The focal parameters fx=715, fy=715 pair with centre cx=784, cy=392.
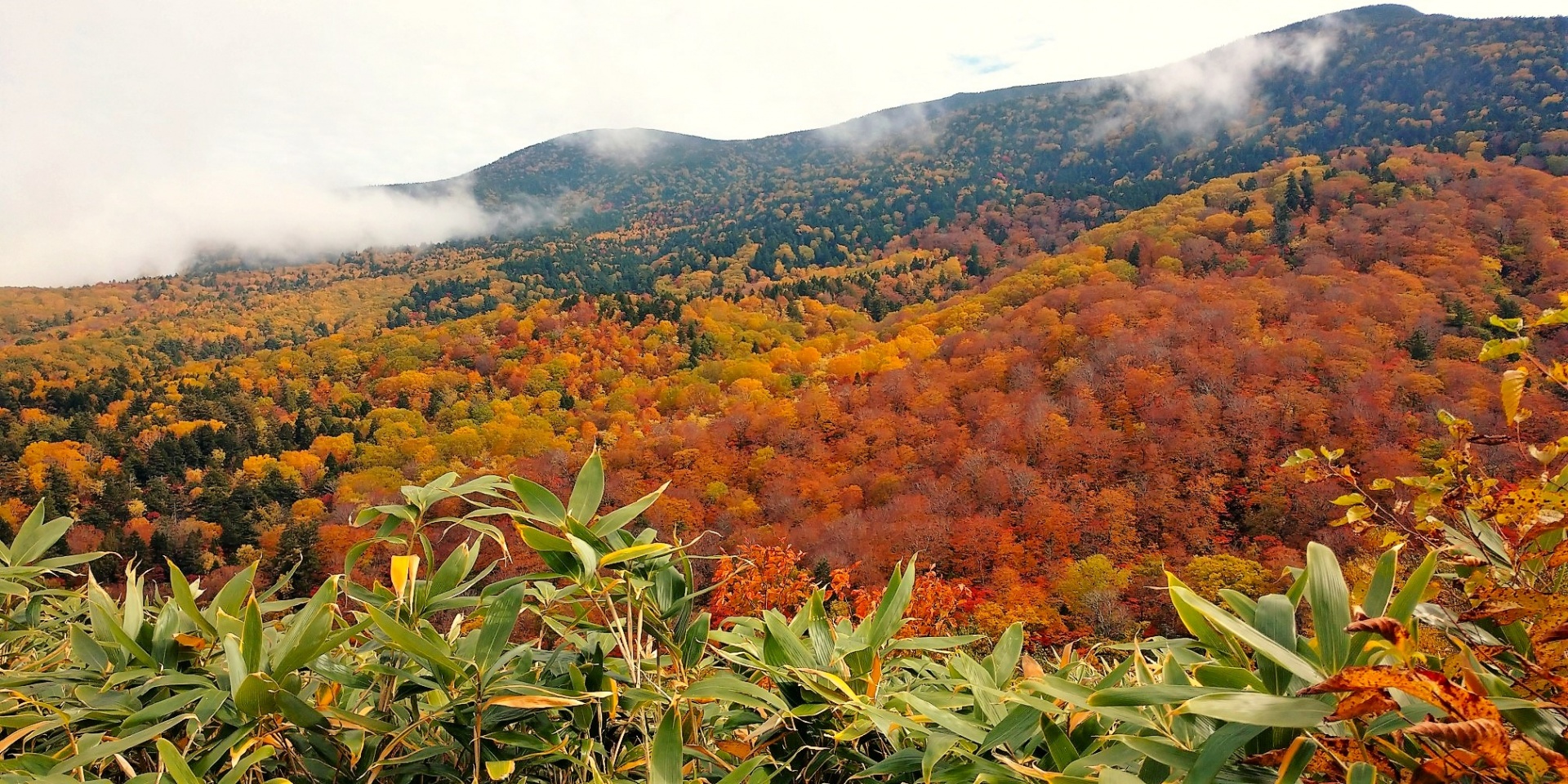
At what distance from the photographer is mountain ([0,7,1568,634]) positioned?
28.0 metres

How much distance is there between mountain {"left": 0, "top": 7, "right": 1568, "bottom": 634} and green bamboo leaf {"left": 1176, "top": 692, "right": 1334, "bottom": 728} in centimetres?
144

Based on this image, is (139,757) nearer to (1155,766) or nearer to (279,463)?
(1155,766)

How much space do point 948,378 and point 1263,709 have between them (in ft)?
139

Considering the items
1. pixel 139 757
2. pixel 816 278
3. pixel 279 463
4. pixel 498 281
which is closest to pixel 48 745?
pixel 139 757

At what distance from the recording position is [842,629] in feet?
4.29

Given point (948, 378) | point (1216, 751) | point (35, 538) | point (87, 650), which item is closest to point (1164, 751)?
point (1216, 751)

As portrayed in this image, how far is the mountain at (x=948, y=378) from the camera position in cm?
2800

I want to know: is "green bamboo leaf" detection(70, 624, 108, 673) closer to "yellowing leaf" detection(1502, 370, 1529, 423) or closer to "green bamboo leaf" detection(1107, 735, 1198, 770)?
"green bamboo leaf" detection(1107, 735, 1198, 770)

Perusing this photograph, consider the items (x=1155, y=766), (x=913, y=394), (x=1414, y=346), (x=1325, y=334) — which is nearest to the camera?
(x=1155, y=766)

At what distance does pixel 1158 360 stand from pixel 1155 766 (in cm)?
4107

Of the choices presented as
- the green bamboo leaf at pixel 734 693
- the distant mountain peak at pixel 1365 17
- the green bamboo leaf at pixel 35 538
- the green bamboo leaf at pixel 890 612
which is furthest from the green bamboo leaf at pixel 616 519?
the distant mountain peak at pixel 1365 17

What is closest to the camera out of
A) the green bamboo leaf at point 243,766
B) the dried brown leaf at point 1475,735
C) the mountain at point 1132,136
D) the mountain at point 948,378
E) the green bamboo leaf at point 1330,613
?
the dried brown leaf at point 1475,735

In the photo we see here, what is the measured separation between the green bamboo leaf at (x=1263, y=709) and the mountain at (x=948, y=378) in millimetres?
1438

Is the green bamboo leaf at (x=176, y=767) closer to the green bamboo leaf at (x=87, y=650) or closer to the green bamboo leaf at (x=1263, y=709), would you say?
the green bamboo leaf at (x=87, y=650)
